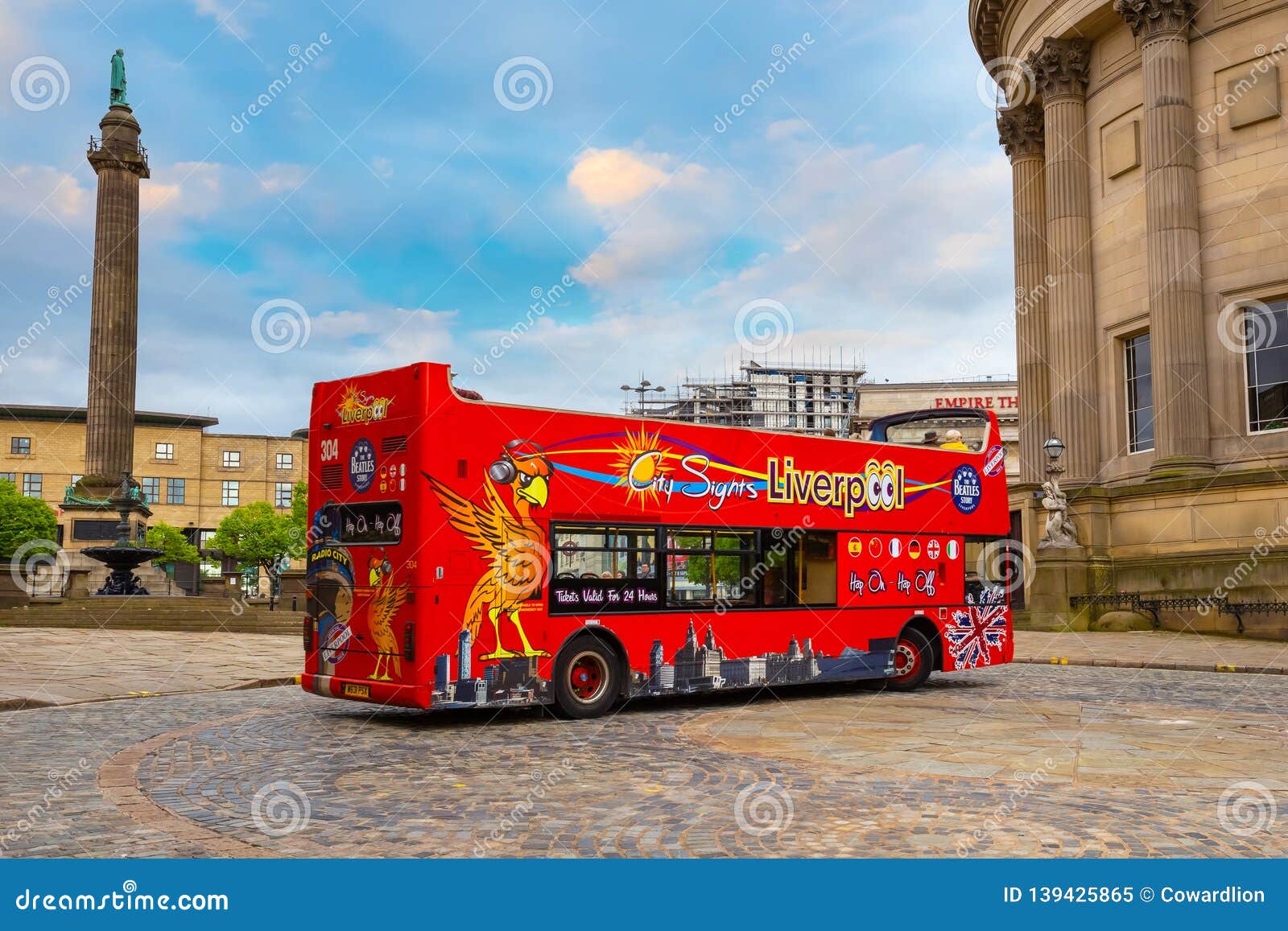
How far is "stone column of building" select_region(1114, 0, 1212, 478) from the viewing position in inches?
1228

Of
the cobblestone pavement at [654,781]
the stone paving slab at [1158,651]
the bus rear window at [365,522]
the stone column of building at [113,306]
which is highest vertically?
the stone column of building at [113,306]

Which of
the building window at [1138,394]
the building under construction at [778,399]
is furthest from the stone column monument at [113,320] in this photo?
the building under construction at [778,399]

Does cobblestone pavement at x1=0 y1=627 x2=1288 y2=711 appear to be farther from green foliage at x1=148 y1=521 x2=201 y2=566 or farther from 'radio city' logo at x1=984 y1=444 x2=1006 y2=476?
green foliage at x1=148 y1=521 x2=201 y2=566

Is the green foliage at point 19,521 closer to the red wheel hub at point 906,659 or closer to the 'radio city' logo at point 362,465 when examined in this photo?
the 'radio city' logo at point 362,465

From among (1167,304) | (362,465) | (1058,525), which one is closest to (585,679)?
(362,465)

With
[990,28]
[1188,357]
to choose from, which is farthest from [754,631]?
[990,28]

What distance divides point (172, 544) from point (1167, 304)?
77395mm

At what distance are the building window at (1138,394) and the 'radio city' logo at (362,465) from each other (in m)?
27.4

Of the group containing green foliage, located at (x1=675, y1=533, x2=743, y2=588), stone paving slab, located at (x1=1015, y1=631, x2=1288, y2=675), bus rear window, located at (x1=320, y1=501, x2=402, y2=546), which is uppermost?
bus rear window, located at (x1=320, y1=501, x2=402, y2=546)

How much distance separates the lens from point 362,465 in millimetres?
12984

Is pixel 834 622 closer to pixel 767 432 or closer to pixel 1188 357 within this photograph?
pixel 767 432

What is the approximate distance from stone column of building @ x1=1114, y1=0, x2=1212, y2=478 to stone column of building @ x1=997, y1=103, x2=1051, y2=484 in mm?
6665
